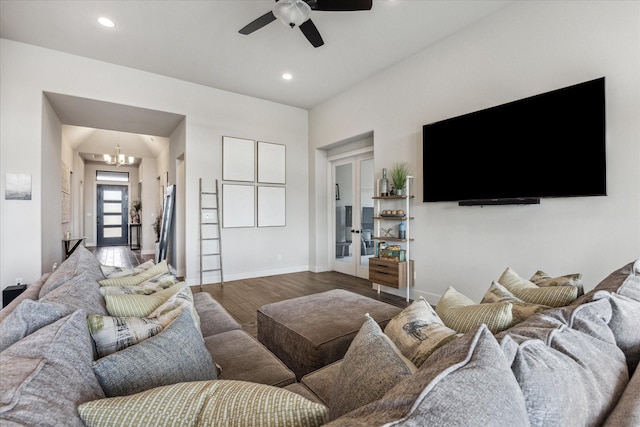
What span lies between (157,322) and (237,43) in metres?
3.74

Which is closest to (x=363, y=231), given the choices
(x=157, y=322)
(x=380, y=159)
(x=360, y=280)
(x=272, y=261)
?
(x=360, y=280)

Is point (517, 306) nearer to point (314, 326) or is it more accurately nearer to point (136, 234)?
point (314, 326)

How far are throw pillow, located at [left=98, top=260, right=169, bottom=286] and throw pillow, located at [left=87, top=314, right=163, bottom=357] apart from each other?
2.85 ft

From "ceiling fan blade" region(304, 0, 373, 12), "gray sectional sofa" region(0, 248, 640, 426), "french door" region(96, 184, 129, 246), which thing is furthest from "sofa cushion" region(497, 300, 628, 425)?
"french door" region(96, 184, 129, 246)

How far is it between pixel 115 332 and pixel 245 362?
631 millimetres

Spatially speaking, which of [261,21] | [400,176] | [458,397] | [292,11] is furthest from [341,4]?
[458,397]

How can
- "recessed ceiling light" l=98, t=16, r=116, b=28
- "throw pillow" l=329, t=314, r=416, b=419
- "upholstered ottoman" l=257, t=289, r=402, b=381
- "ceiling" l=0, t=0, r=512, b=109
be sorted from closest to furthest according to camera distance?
"throw pillow" l=329, t=314, r=416, b=419
"upholstered ottoman" l=257, t=289, r=402, b=381
"ceiling" l=0, t=0, r=512, b=109
"recessed ceiling light" l=98, t=16, r=116, b=28

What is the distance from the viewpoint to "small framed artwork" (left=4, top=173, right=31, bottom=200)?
370 cm

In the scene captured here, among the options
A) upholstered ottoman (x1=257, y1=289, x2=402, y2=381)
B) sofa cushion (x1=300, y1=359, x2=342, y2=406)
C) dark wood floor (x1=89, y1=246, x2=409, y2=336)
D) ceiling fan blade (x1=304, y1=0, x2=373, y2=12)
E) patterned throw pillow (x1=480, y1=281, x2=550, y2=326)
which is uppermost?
ceiling fan blade (x1=304, y1=0, x2=373, y2=12)

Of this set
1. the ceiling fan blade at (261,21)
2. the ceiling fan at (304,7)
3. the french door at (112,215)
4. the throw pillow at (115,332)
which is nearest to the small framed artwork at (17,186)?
the ceiling fan blade at (261,21)

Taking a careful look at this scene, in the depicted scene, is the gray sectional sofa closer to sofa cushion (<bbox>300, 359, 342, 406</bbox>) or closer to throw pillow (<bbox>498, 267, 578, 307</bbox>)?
throw pillow (<bbox>498, 267, 578, 307</bbox>)

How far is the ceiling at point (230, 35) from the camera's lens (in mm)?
3098

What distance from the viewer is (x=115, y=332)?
0.96 metres

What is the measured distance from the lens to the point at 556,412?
0.54 metres
